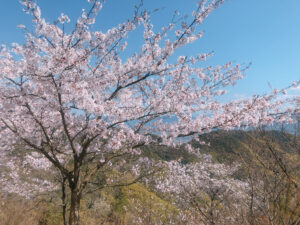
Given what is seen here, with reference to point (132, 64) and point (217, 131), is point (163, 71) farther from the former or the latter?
point (217, 131)

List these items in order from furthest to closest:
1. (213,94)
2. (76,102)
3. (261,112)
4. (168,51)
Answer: (213,94)
(168,51)
(261,112)
(76,102)

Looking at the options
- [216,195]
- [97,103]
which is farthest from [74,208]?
[216,195]

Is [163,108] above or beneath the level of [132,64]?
beneath

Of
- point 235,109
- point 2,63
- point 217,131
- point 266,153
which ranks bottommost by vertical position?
point 266,153

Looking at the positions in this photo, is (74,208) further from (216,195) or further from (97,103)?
(216,195)

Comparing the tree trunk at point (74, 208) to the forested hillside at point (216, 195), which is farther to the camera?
the tree trunk at point (74, 208)

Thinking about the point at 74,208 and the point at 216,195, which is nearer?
the point at 74,208

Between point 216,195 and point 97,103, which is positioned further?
point 216,195

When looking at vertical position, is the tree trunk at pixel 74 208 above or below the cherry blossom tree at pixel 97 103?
below

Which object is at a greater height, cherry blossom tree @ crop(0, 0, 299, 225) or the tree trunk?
cherry blossom tree @ crop(0, 0, 299, 225)

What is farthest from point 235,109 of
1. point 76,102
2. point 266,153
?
point 76,102

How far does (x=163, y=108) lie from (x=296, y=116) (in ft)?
11.4

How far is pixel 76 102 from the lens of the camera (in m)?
3.62

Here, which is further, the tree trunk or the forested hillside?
the tree trunk
